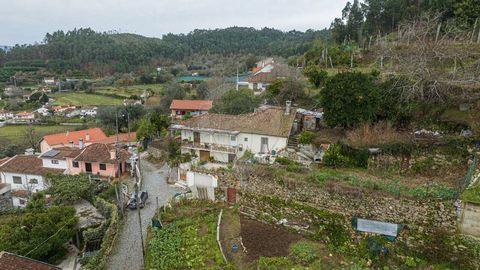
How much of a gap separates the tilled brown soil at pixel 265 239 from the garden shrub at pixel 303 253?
0.31 meters

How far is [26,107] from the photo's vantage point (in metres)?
70.4

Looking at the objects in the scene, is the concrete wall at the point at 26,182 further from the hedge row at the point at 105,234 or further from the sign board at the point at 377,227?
the sign board at the point at 377,227

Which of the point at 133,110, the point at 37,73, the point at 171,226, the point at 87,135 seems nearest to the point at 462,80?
the point at 171,226

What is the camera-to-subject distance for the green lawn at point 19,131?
1927 inches

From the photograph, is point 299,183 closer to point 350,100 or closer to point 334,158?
point 334,158

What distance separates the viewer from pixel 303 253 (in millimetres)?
12305

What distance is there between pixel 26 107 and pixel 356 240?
7522 cm

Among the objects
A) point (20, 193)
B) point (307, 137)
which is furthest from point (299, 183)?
point (20, 193)

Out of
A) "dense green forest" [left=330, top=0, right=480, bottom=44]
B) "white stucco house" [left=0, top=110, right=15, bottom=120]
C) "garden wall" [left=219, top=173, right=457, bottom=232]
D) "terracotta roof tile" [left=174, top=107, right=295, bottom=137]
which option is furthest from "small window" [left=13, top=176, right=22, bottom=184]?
"white stucco house" [left=0, top=110, right=15, bottom=120]

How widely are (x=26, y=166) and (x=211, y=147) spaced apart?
16118 millimetres

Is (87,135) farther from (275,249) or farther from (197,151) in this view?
(275,249)

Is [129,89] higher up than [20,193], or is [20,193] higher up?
[129,89]

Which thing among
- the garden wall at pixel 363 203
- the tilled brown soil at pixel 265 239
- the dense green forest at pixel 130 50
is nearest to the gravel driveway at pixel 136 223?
the tilled brown soil at pixel 265 239

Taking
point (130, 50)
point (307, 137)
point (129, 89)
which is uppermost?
point (130, 50)
